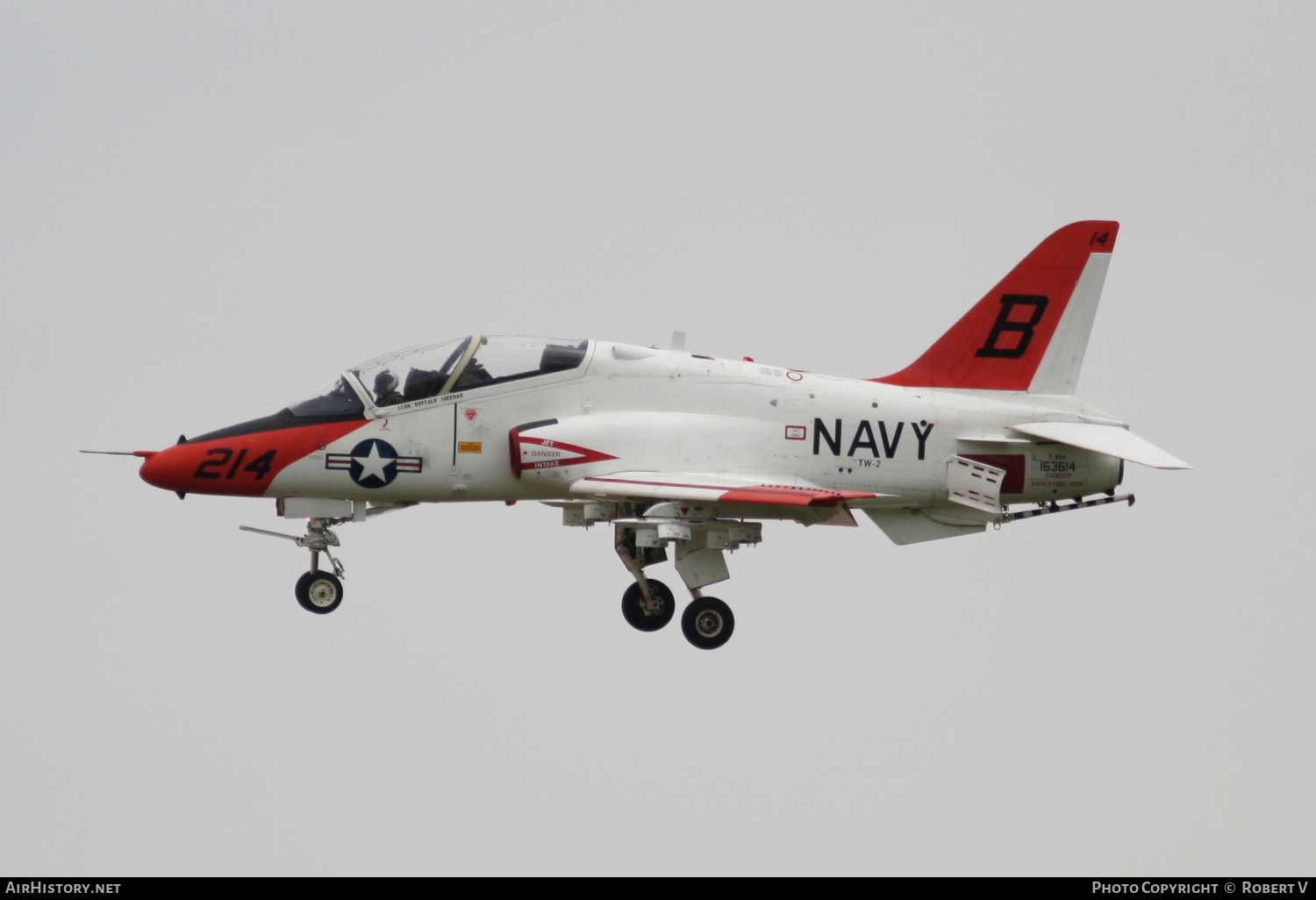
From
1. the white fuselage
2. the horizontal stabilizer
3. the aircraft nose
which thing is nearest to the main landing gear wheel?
the white fuselage

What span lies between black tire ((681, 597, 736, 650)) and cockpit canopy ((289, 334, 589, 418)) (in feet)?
9.57

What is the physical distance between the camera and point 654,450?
19.3 meters

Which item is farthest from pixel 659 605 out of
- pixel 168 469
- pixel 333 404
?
pixel 168 469

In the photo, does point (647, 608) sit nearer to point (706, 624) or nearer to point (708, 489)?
point (706, 624)

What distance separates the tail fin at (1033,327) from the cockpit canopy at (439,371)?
3968mm

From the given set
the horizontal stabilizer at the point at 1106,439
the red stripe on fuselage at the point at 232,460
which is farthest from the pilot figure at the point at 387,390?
the horizontal stabilizer at the point at 1106,439

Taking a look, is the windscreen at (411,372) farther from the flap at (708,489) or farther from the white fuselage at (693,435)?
the flap at (708,489)

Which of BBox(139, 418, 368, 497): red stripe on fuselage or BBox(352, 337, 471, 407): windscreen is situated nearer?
BBox(139, 418, 368, 497): red stripe on fuselage

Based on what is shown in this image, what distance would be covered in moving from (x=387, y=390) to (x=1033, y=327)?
7322 millimetres

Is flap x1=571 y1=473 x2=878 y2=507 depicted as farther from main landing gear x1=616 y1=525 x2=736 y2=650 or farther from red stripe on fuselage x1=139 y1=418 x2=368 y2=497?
red stripe on fuselage x1=139 y1=418 x2=368 y2=497

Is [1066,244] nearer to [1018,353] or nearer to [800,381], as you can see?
[1018,353]

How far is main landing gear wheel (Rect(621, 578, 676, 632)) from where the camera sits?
68.6ft

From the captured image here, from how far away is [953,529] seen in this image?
2031 centimetres

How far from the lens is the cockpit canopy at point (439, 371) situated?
19500mm
